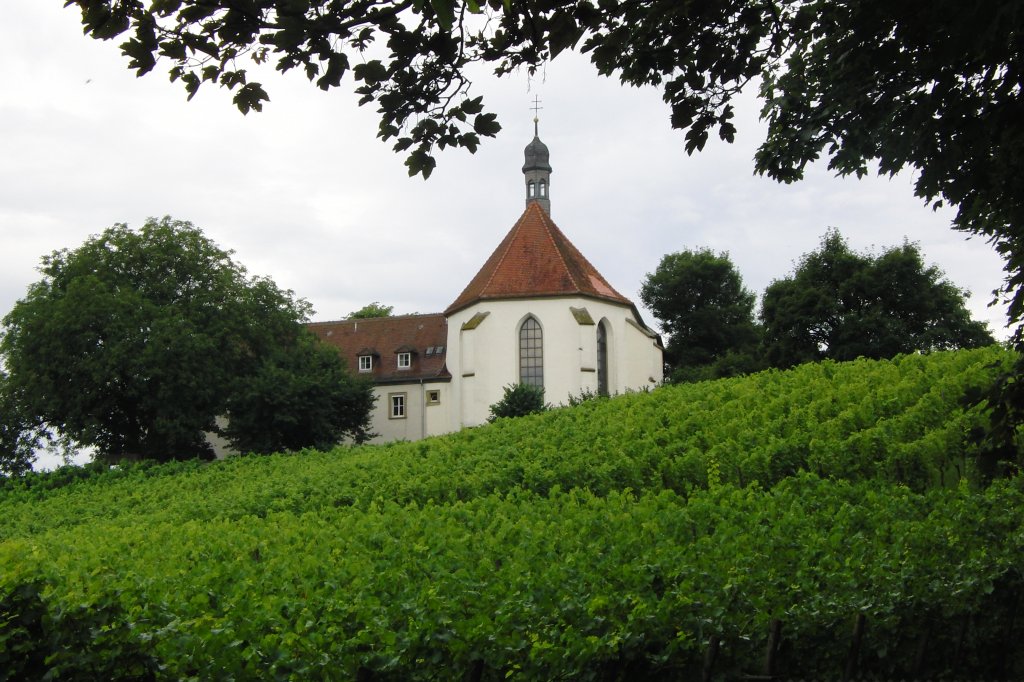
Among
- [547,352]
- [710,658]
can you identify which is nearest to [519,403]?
[547,352]

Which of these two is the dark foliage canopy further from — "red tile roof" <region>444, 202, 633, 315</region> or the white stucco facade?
the white stucco facade

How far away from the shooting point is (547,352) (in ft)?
143

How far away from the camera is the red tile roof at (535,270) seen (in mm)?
44594

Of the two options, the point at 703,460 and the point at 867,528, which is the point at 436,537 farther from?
the point at 703,460

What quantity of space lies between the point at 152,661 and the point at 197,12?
357 cm

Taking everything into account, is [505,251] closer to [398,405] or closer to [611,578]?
[398,405]

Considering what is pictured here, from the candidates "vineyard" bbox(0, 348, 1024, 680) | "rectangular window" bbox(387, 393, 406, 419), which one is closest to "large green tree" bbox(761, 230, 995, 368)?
"rectangular window" bbox(387, 393, 406, 419)

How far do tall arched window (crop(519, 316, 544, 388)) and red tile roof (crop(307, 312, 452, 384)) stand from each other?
624 cm

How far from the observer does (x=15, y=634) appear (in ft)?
17.4

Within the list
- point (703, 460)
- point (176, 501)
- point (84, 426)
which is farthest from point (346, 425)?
point (703, 460)

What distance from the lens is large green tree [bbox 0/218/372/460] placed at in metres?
37.8

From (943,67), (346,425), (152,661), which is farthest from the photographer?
(346,425)

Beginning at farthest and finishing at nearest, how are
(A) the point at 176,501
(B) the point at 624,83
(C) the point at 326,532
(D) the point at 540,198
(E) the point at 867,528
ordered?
(D) the point at 540,198 < (A) the point at 176,501 < (C) the point at 326,532 < (E) the point at 867,528 < (B) the point at 624,83

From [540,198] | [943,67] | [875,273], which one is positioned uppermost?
[540,198]
